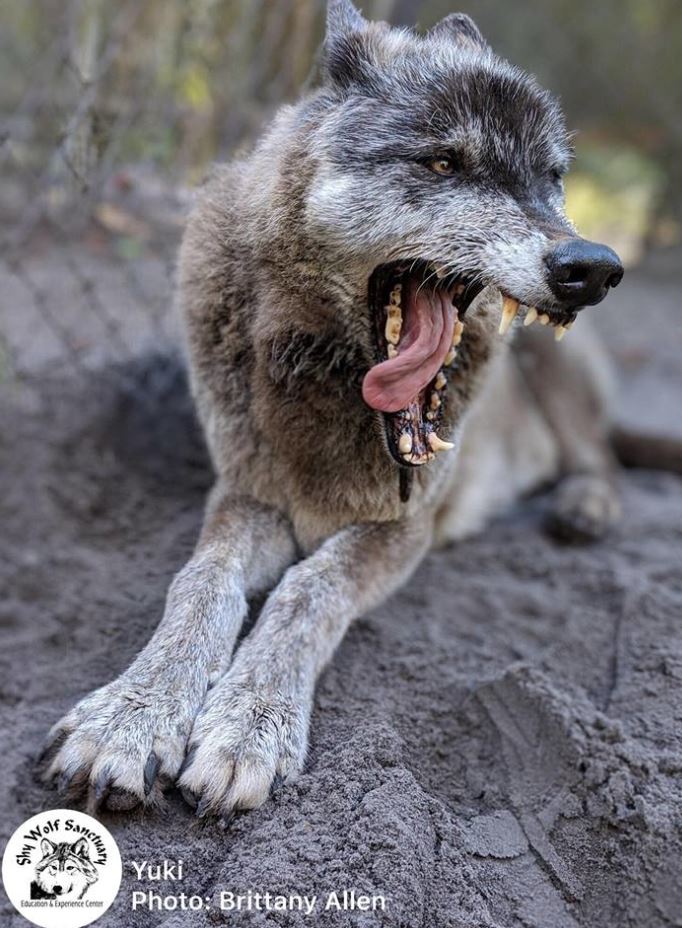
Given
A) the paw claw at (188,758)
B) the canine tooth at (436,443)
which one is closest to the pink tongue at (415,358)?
the canine tooth at (436,443)

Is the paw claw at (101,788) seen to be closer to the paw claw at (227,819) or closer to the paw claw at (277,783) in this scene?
the paw claw at (227,819)

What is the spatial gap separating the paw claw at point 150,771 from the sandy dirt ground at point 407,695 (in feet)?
0.25

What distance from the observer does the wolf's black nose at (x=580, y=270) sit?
2221 millimetres

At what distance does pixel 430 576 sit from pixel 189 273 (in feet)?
4.94

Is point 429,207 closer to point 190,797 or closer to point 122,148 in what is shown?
point 190,797

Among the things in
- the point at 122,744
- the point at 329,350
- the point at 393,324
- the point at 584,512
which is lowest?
the point at 122,744

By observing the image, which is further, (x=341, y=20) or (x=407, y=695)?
(x=341, y=20)

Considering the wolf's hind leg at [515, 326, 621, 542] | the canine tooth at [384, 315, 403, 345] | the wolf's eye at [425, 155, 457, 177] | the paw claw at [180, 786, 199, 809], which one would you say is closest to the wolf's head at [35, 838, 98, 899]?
the paw claw at [180, 786, 199, 809]

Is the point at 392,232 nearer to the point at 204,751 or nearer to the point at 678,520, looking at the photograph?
the point at 204,751

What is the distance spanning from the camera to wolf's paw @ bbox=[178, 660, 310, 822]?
6.86 ft

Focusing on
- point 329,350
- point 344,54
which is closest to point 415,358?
point 329,350

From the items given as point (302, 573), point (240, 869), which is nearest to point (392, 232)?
point (302, 573)

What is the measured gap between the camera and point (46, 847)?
2.03 meters

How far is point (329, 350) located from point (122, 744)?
1296mm
